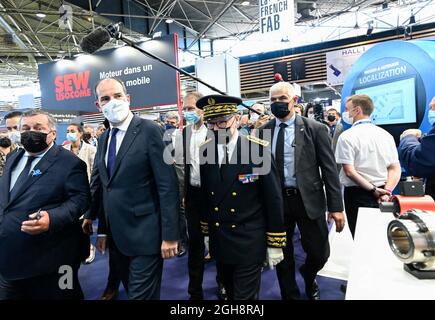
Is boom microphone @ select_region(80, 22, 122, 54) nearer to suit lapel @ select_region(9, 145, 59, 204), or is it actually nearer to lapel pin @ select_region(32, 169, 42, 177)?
suit lapel @ select_region(9, 145, 59, 204)

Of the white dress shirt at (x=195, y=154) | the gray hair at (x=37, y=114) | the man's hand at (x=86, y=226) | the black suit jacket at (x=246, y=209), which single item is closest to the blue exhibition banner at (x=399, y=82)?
the white dress shirt at (x=195, y=154)

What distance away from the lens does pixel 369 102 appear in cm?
242

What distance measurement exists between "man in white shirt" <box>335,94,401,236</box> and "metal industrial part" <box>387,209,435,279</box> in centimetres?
137

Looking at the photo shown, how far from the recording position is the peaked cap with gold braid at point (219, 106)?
5.48 ft

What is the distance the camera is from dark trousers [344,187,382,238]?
2.37 meters

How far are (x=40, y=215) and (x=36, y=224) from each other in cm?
5

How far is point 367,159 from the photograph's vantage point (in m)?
2.37

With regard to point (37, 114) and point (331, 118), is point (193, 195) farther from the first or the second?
point (331, 118)

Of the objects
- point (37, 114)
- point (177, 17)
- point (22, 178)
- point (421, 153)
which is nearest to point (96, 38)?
point (37, 114)

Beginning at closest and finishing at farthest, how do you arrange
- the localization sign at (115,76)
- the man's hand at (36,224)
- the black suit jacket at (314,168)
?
1. the man's hand at (36,224)
2. the black suit jacket at (314,168)
3. the localization sign at (115,76)

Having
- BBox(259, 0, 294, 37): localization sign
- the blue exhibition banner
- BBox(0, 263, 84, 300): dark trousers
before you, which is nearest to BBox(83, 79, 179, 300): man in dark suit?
BBox(0, 263, 84, 300): dark trousers

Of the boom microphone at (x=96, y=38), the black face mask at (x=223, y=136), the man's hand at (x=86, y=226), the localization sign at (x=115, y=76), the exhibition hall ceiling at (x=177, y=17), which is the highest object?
the exhibition hall ceiling at (x=177, y=17)

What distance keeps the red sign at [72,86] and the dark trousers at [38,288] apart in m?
7.15

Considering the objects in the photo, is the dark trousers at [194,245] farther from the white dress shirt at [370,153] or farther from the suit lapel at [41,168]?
the white dress shirt at [370,153]
